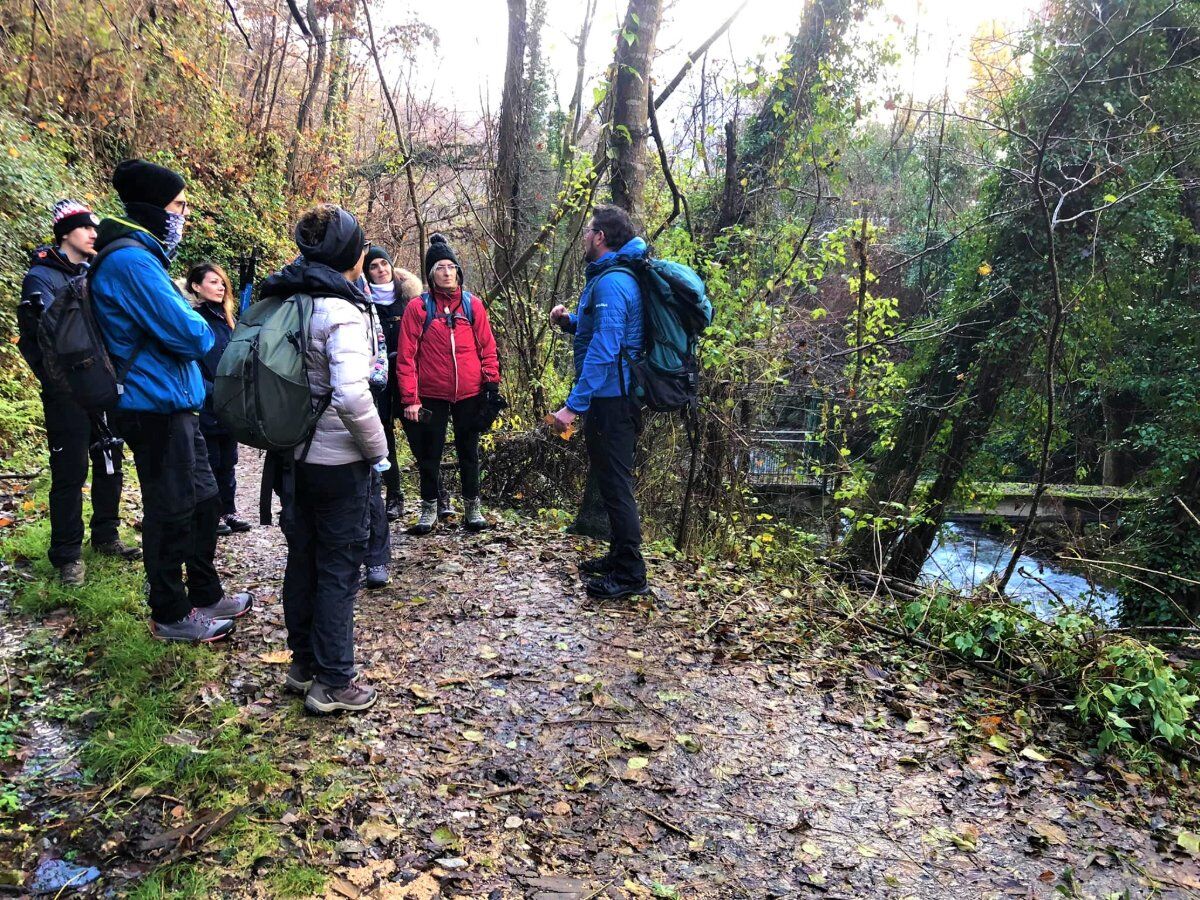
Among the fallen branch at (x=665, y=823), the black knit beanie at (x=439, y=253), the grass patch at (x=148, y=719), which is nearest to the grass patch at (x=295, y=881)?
the grass patch at (x=148, y=719)

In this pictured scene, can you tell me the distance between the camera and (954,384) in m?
11.9

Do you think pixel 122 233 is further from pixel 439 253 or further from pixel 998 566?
pixel 998 566

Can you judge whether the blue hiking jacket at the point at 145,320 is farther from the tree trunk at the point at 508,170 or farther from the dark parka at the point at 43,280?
the tree trunk at the point at 508,170

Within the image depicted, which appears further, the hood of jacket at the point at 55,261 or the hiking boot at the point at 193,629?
the hood of jacket at the point at 55,261

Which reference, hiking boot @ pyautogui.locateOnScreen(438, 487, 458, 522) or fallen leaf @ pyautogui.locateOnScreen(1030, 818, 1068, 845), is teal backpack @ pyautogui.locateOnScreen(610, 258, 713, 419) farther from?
→ fallen leaf @ pyautogui.locateOnScreen(1030, 818, 1068, 845)

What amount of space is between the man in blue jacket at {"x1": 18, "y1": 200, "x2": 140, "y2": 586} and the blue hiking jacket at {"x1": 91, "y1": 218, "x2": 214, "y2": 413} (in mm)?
889

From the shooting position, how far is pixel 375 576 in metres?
4.62

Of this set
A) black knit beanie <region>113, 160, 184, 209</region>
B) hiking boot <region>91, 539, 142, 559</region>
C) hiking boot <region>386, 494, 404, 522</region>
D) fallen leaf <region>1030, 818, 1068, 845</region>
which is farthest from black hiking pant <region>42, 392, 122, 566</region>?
fallen leaf <region>1030, 818, 1068, 845</region>

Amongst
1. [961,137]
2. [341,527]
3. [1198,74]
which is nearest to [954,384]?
[961,137]

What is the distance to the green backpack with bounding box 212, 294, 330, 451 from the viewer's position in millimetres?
2736

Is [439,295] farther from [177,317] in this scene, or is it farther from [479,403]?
[177,317]

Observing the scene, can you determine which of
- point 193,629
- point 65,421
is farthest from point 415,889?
point 65,421

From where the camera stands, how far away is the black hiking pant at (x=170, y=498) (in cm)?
324

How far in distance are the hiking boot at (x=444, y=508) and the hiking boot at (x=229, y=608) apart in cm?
210
